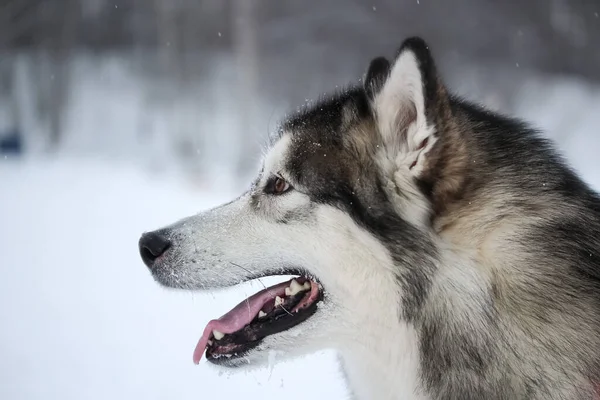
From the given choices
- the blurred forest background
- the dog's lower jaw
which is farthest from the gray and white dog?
the blurred forest background

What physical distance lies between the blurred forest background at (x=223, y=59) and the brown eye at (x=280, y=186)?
11.8 m

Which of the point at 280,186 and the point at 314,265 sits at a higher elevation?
the point at 280,186

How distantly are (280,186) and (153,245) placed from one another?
1.54 ft

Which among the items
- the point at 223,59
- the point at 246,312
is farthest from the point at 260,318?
the point at 223,59

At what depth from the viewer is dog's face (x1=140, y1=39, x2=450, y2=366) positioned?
1.87 m

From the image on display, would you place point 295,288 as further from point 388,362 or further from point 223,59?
point 223,59

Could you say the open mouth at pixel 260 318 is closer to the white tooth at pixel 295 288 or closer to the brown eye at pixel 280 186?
the white tooth at pixel 295 288

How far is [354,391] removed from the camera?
221cm

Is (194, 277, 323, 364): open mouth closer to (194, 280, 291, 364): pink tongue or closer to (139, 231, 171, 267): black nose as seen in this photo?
(194, 280, 291, 364): pink tongue

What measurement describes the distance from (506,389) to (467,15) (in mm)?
18141

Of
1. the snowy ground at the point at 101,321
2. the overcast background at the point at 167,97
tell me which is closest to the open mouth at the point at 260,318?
the snowy ground at the point at 101,321

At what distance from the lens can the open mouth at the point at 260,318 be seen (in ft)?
6.72

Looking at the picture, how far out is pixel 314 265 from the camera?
1989mm

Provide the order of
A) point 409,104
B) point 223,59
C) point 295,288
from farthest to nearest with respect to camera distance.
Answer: point 223,59, point 295,288, point 409,104
